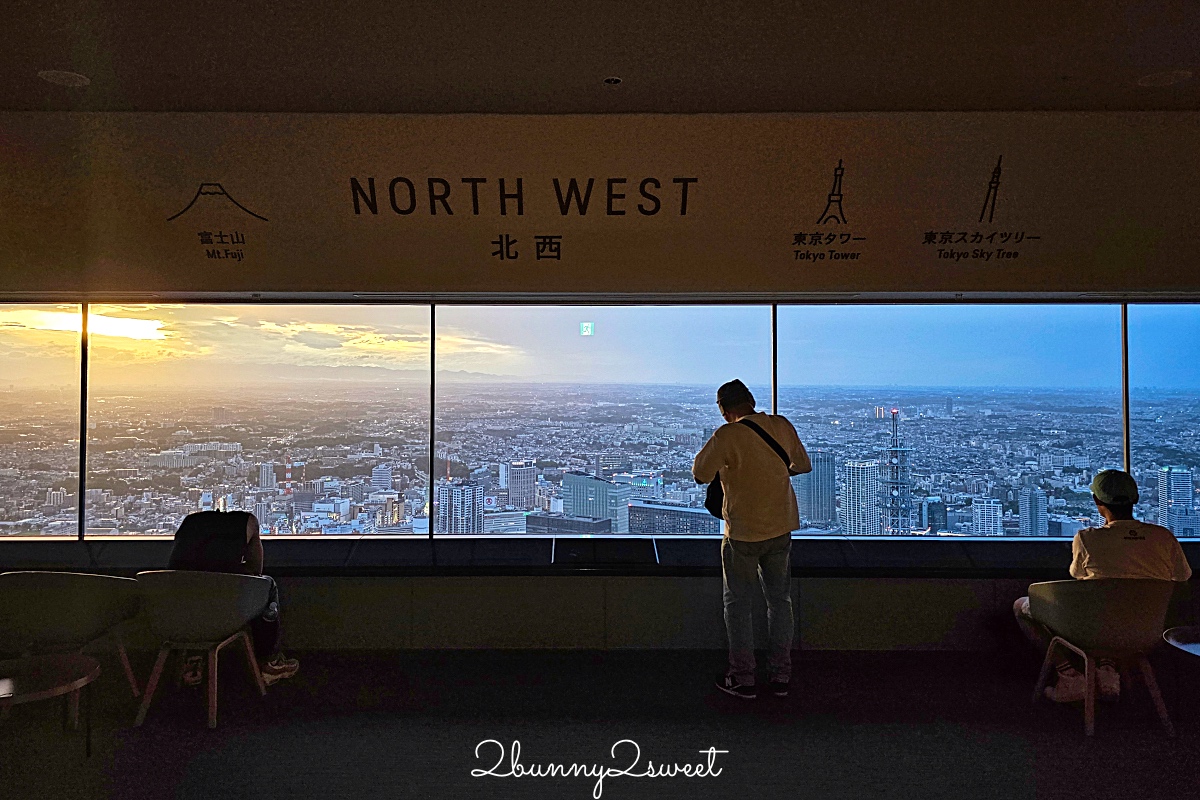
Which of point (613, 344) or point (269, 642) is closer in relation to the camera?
point (269, 642)

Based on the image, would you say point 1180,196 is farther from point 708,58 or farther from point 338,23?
point 338,23

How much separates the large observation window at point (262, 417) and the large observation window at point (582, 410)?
0.25 metres

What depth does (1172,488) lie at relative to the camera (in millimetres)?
4578

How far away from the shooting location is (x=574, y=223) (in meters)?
3.85

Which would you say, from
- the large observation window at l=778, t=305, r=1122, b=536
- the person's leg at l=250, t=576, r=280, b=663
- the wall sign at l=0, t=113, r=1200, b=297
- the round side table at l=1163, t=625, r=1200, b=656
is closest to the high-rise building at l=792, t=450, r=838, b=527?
the large observation window at l=778, t=305, r=1122, b=536

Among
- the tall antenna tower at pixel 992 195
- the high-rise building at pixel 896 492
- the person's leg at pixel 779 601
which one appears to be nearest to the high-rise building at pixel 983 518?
the high-rise building at pixel 896 492

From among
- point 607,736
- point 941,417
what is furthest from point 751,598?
point 941,417

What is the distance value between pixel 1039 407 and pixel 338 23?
4.45 m

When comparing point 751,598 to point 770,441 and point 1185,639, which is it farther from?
point 1185,639

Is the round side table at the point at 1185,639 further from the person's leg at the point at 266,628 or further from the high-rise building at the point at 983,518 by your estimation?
the person's leg at the point at 266,628

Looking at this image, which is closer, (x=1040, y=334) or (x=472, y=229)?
(x=472, y=229)

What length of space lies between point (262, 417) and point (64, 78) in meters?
2.14

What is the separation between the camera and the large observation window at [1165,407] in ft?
14.9

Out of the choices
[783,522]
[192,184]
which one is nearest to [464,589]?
[783,522]
